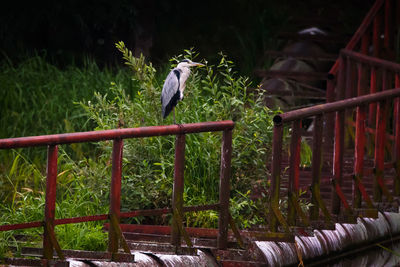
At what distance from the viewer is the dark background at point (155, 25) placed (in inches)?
510

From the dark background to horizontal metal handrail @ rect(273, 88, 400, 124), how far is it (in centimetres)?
587

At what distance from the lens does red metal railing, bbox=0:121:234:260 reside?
4805 mm

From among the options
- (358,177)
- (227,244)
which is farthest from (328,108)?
(227,244)

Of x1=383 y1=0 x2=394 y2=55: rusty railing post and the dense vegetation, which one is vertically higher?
x1=383 y1=0 x2=394 y2=55: rusty railing post

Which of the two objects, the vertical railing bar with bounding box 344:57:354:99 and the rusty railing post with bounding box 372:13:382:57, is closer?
the vertical railing bar with bounding box 344:57:354:99

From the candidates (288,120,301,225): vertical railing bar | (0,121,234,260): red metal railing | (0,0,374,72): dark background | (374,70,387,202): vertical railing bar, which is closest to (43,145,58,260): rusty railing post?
(0,121,234,260): red metal railing

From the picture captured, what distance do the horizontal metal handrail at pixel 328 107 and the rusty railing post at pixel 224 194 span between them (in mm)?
358

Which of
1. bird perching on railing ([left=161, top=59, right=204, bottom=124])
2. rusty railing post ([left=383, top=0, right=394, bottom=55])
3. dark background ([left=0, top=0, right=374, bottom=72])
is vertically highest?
dark background ([left=0, top=0, right=374, bottom=72])

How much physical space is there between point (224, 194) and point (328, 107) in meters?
1.13

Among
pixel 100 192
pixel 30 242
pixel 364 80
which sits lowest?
pixel 30 242

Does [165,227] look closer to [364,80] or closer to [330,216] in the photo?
[330,216]

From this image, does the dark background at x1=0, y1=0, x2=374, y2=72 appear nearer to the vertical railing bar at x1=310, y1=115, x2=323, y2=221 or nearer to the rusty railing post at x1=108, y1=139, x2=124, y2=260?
the vertical railing bar at x1=310, y1=115, x2=323, y2=221

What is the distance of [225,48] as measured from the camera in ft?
48.6

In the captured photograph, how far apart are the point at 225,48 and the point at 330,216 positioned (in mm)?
8619
